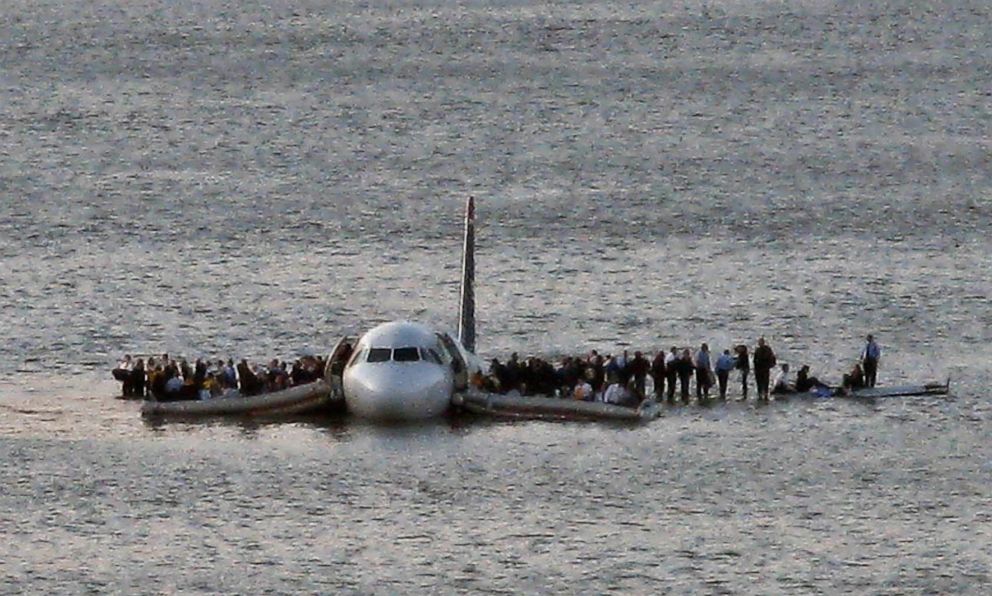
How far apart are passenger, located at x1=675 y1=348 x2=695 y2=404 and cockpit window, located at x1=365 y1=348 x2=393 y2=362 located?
8884mm

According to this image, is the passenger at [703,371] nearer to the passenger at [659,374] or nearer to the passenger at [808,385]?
the passenger at [659,374]

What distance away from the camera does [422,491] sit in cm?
6919

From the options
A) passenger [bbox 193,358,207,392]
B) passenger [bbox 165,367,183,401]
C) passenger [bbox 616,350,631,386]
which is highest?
passenger [bbox 616,350,631,386]

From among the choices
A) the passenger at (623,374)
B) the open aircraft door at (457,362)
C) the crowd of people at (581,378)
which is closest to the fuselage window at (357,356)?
the crowd of people at (581,378)

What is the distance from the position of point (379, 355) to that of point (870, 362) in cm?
1525

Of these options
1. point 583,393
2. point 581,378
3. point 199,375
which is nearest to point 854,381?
point 581,378

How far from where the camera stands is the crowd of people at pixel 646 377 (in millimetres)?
78375

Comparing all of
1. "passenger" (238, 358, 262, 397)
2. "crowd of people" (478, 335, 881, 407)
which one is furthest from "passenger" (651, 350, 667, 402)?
"passenger" (238, 358, 262, 397)

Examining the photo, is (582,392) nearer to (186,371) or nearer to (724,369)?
(724,369)

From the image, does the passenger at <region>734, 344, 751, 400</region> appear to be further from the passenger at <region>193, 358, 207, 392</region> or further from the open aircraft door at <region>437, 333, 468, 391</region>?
the passenger at <region>193, 358, 207, 392</region>

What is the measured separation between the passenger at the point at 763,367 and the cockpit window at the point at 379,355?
11.1m

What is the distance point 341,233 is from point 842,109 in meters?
53.8

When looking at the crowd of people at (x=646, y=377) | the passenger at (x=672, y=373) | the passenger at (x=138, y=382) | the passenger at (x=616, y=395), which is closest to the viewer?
the passenger at (x=616, y=395)

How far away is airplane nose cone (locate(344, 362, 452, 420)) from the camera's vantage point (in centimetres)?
7538
